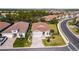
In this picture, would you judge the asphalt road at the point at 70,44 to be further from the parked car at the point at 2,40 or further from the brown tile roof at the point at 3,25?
the brown tile roof at the point at 3,25

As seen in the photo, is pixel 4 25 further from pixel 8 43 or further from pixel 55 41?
pixel 55 41

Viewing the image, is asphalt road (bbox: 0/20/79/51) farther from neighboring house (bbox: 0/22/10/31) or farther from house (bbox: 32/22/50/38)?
neighboring house (bbox: 0/22/10/31)

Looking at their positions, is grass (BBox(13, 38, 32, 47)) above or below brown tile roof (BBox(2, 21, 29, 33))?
below

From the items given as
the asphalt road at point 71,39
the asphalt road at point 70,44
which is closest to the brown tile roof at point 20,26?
the asphalt road at point 70,44

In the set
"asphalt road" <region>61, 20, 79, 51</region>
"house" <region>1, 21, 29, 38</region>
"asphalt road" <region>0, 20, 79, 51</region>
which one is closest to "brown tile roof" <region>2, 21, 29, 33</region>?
"house" <region>1, 21, 29, 38</region>

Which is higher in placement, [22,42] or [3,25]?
[3,25]

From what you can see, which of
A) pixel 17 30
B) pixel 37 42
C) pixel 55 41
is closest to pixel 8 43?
pixel 17 30
